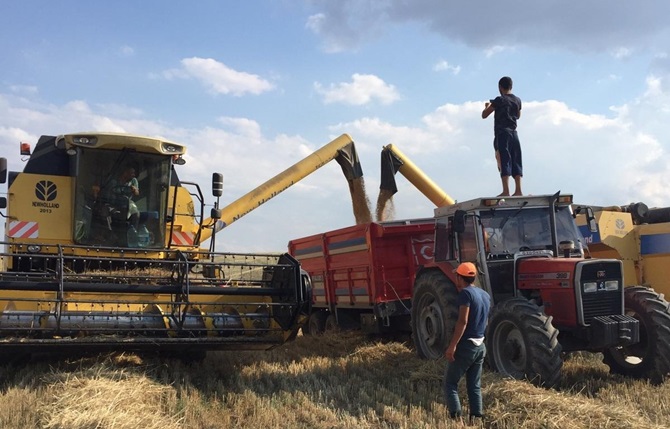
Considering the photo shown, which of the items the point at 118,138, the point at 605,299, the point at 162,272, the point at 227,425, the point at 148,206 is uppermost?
the point at 118,138

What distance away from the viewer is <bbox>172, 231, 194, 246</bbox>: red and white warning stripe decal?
26.6 ft

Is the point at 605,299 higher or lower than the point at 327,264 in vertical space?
lower

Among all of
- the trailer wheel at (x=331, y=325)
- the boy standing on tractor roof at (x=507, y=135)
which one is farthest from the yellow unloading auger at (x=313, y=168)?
the boy standing on tractor roof at (x=507, y=135)

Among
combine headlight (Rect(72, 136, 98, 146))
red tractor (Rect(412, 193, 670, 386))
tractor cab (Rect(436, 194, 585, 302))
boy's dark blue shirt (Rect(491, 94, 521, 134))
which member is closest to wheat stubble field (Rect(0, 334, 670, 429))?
red tractor (Rect(412, 193, 670, 386))

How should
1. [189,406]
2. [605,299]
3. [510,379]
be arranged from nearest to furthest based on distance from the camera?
1. [189,406]
2. [510,379]
3. [605,299]

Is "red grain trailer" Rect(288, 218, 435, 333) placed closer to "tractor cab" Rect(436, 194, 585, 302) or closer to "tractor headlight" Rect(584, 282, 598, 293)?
"tractor cab" Rect(436, 194, 585, 302)

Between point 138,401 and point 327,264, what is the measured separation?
18.4 feet

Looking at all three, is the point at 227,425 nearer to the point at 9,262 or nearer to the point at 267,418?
the point at 267,418

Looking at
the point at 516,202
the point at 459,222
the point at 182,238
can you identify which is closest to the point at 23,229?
the point at 182,238

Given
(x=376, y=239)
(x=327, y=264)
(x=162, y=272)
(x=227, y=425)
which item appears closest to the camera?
(x=227, y=425)

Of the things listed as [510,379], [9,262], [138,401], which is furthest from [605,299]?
[9,262]

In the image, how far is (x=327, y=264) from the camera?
1041 centimetres

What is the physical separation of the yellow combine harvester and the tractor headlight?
112 inches

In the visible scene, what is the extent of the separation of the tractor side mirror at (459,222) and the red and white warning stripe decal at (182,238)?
3669mm
